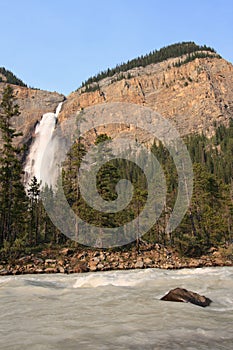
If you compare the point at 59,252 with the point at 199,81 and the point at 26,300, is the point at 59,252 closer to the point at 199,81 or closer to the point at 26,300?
the point at 26,300

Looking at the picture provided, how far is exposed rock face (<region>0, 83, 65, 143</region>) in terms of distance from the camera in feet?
431

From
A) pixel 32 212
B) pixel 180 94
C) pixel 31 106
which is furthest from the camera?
pixel 31 106

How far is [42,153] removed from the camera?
115250mm

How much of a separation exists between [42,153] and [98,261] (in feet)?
311

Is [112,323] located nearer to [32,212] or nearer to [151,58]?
[32,212]

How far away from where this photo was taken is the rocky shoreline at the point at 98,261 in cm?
2186

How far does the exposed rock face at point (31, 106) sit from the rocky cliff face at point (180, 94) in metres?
7.74

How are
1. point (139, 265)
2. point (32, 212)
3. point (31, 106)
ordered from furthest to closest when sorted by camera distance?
point (31, 106) → point (32, 212) → point (139, 265)

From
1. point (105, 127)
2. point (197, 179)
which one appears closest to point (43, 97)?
point (105, 127)

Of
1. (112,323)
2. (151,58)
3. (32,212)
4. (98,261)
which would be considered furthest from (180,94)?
(112,323)

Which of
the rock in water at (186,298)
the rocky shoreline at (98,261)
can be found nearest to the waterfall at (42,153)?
the rocky shoreline at (98,261)

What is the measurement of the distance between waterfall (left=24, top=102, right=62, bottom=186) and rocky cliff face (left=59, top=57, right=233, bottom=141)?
29.4 feet

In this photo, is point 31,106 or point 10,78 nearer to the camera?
point 31,106

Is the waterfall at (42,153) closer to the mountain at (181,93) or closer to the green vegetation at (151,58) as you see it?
the mountain at (181,93)
